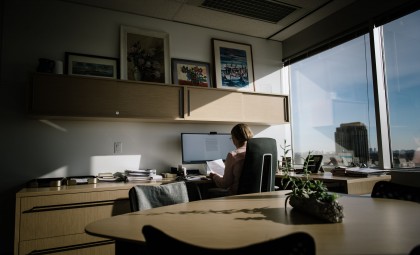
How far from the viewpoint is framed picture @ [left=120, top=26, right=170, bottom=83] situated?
333cm

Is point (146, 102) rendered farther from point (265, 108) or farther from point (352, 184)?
point (352, 184)

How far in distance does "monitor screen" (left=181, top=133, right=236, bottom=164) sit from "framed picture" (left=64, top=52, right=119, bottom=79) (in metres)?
1.13

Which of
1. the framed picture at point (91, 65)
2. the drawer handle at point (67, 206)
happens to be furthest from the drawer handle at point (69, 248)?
the framed picture at point (91, 65)

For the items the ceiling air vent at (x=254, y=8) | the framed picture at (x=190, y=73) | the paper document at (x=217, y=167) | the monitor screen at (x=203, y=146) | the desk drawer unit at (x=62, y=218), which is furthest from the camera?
the framed picture at (x=190, y=73)

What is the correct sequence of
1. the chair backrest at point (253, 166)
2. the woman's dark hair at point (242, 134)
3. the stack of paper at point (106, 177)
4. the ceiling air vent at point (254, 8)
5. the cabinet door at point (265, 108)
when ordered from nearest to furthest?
the chair backrest at point (253, 166)
the woman's dark hair at point (242, 134)
the stack of paper at point (106, 177)
the ceiling air vent at point (254, 8)
the cabinet door at point (265, 108)

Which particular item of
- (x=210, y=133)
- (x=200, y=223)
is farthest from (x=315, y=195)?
(x=210, y=133)

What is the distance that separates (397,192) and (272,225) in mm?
1030

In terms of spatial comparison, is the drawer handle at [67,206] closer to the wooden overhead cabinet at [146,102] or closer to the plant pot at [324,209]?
the wooden overhead cabinet at [146,102]

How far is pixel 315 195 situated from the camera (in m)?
1.27

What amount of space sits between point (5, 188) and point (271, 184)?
2567 millimetres

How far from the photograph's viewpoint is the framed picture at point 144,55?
10.9 feet

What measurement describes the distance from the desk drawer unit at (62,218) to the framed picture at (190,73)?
5.45ft

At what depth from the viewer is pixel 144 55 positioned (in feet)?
11.3

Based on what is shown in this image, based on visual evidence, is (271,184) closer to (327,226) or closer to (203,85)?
(327,226)
